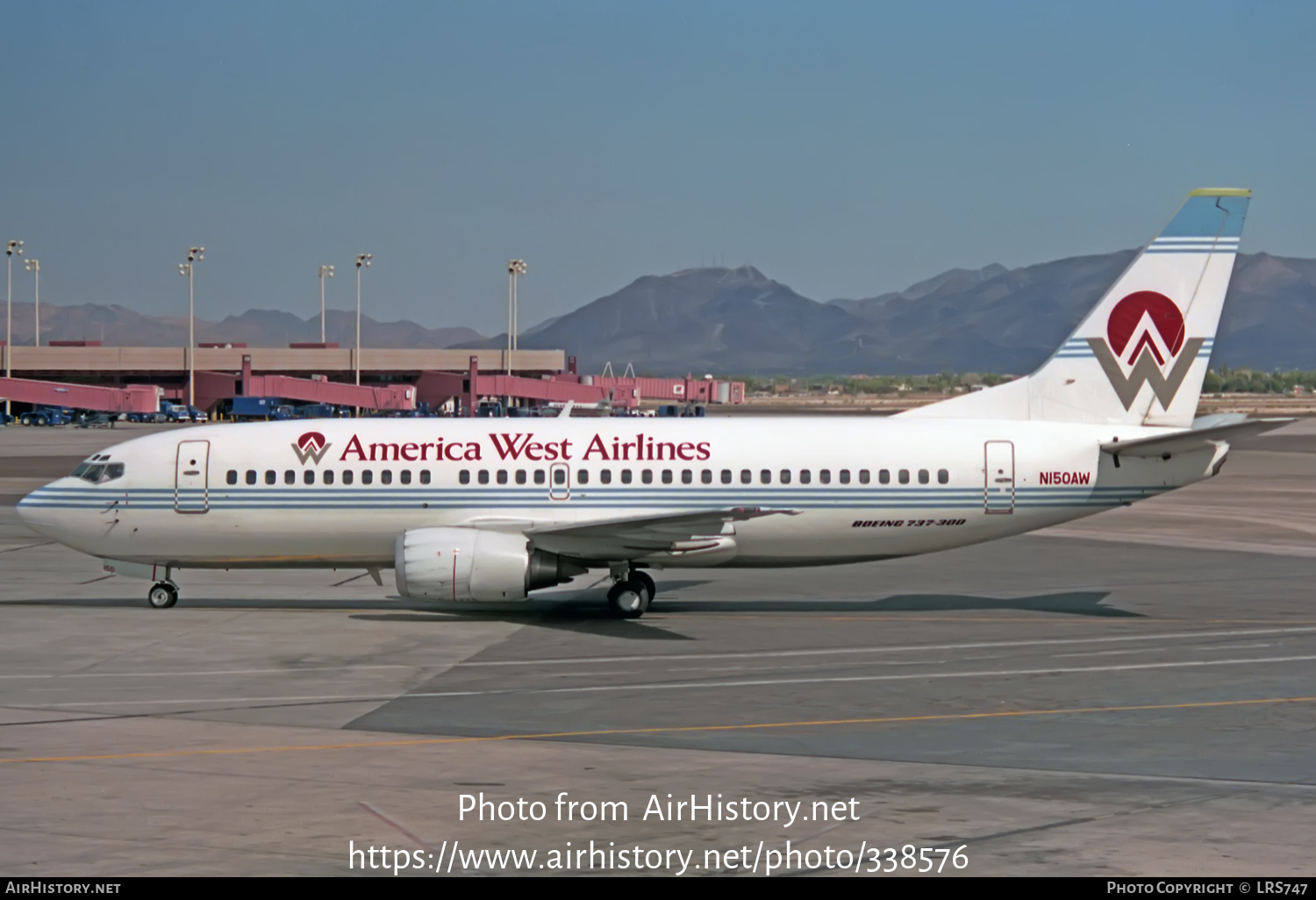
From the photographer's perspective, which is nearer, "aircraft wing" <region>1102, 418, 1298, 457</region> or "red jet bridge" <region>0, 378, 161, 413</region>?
"aircraft wing" <region>1102, 418, 1298, 457</region>

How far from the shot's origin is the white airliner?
30188mm

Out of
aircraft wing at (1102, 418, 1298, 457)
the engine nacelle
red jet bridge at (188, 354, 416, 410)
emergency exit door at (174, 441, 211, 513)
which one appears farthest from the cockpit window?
red jet bridge at (188, 354, 416, 410)

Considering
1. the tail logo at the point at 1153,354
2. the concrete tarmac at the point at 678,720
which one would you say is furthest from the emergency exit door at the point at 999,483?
the tail logo at the point at 1153,354

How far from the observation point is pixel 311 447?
3119 centimetres

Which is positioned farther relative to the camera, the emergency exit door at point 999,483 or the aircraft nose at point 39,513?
the aircraft nose at point 39,513

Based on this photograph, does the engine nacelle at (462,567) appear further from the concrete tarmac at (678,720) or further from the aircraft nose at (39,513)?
the aircraft nose at (39,513)

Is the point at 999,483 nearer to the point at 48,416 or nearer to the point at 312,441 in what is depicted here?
the point at 312,441

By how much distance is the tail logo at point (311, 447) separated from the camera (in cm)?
3103

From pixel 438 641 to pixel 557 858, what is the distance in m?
13.9

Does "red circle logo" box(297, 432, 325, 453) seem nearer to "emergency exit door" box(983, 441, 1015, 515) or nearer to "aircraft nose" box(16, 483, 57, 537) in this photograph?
"aircraft nose" box(16, 483, 57, 537)

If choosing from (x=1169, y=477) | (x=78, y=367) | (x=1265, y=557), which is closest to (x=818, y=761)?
(x=1169, y=477)

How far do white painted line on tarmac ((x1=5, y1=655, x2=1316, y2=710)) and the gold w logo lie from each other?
24.6 ft

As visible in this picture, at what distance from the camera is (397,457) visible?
3078 centimetres

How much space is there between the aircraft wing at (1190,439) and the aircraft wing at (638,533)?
22.3 feet
